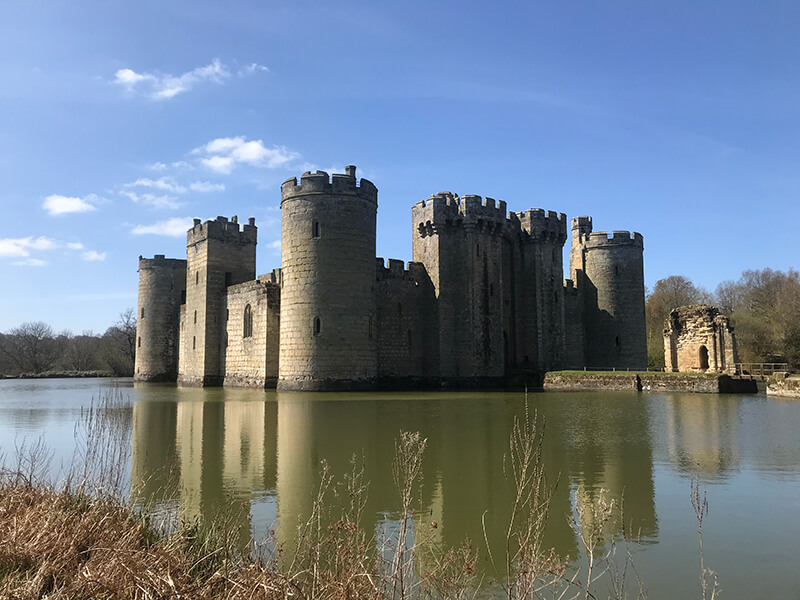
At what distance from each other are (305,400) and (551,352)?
50.3 ft

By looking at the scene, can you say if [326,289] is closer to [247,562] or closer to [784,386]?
[784,386]

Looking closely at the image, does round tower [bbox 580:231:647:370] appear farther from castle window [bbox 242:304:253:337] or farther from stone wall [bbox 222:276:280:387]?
castle window [bbox 242:304:253:337]

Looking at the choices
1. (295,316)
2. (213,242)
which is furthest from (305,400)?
→ (213,242)

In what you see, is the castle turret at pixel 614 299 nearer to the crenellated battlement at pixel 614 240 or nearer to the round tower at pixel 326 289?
the crenellated battlement at pixel 614 240

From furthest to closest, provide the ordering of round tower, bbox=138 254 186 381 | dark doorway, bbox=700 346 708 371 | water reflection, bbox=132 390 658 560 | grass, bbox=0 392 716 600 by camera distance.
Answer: round tower, bbox=138 254 186 381
dark doorway, bbox=700 346 708 371
water reflection, bbox=132 390 658 560
grass, bbox=0 392 716 600

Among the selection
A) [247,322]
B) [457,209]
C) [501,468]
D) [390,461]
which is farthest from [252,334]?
[501,468]

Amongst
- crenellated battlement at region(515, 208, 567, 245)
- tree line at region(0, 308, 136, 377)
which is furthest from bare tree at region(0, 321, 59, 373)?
crenellated battlement at region(515, 208, 567, 245)

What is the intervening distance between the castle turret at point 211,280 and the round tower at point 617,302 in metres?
19.2

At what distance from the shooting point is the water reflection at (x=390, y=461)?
5.89m

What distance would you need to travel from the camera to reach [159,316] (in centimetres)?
3794

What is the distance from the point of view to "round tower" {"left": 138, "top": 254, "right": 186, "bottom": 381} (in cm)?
3769

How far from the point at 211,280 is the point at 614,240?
22.1 meters

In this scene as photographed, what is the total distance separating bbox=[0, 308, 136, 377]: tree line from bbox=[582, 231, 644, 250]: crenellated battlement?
3937cm

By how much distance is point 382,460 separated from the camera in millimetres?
8680
